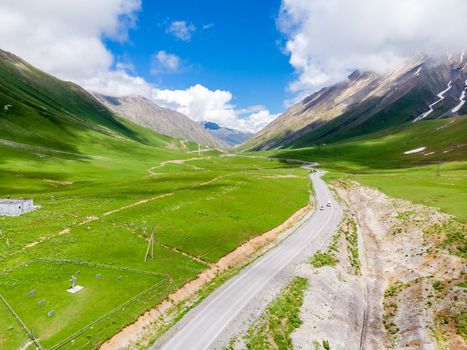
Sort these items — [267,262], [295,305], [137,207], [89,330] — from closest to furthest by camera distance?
[89,330]
[295,305]
[267,262]
[137,207]

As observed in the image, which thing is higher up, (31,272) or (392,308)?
(31,272)

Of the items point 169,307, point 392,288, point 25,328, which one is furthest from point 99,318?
point 392,288

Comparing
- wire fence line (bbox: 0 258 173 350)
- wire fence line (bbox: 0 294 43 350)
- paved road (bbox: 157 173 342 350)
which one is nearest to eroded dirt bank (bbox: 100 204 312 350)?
paved road (bbox: 157 173 342 350)

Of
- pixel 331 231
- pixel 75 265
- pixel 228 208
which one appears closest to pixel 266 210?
pixel 228 208

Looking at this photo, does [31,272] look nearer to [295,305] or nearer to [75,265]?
[75,265]

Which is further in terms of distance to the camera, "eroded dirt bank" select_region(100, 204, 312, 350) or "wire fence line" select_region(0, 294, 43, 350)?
"eroded dirt bank" select_region(100, 204, 312, 350)

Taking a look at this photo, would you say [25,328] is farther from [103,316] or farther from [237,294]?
[237,294]

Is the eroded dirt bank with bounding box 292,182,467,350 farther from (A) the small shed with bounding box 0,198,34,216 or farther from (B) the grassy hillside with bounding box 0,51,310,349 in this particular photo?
(A) the small shed with bounding box 0,198,34,216
